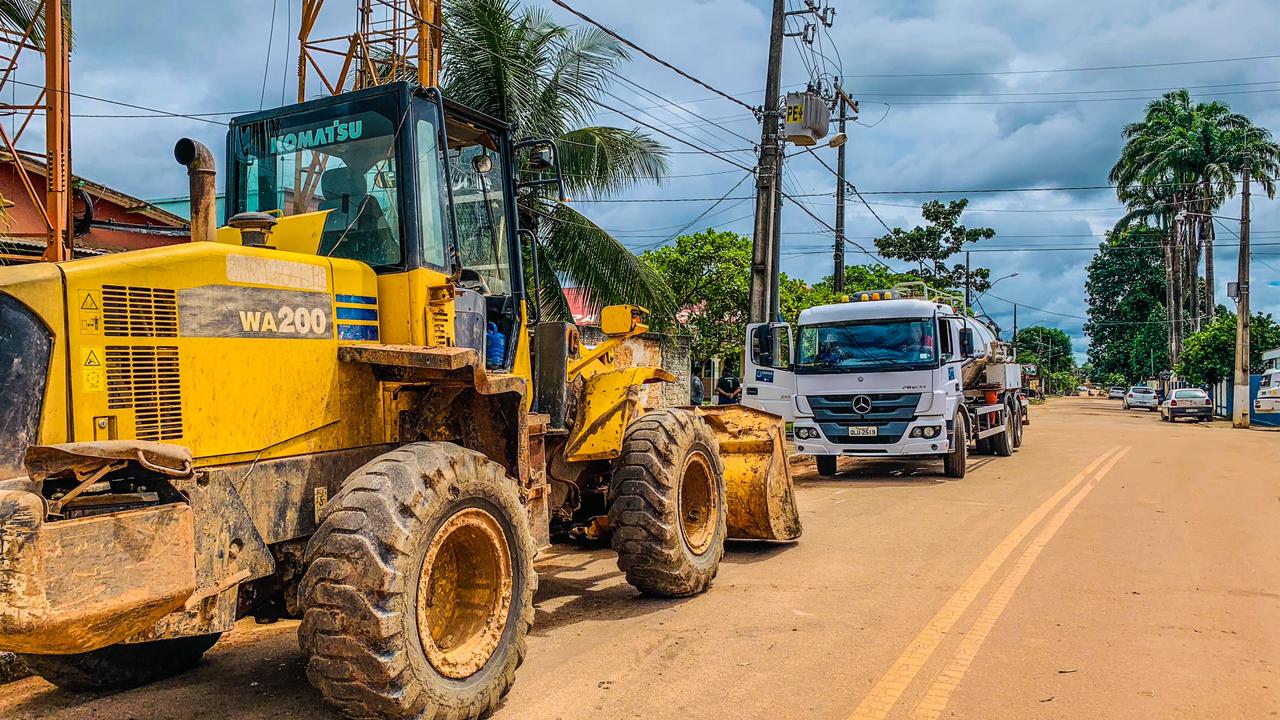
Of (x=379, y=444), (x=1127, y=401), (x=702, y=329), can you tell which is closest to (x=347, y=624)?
(x=379, y=444)

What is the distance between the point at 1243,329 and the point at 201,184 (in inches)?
1526

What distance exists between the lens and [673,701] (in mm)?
5031

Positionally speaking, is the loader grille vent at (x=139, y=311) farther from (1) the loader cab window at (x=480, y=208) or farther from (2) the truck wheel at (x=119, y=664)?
(1) the loader cab window at (x=480, y=208)

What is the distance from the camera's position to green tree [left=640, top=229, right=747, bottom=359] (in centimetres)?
2778

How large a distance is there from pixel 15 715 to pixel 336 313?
8.19 feet

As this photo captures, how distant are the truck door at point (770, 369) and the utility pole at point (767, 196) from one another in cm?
174

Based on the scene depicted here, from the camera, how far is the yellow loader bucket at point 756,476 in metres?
8.74

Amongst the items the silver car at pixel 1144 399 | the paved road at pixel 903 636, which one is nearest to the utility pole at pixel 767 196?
the paved road at pixel 903 636

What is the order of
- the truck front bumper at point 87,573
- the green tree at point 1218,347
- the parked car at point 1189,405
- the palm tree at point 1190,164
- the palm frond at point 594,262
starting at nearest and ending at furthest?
the truck front bumper at point 87,573
the palm frond at point 594,262
the parked car at point 1189,405
the green tree at point 1218,347
the palm tree at point 1190,164

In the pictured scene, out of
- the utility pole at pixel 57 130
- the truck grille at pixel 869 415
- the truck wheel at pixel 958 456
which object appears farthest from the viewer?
the truck wheel at pixel 958 456

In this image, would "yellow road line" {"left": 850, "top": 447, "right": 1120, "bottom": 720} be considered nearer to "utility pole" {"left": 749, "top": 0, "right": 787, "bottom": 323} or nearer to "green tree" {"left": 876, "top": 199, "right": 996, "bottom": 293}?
"utility pole" {"left": 749, "top": 0, "right": 787, "bottom": 323}

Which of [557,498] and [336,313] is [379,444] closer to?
[336,313]

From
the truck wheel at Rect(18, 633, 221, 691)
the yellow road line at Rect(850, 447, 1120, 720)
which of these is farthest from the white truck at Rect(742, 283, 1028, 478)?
the truck wheel at Rect(18, 633, 221, 691)

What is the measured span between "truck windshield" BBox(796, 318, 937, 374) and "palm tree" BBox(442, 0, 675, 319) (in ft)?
12.7
